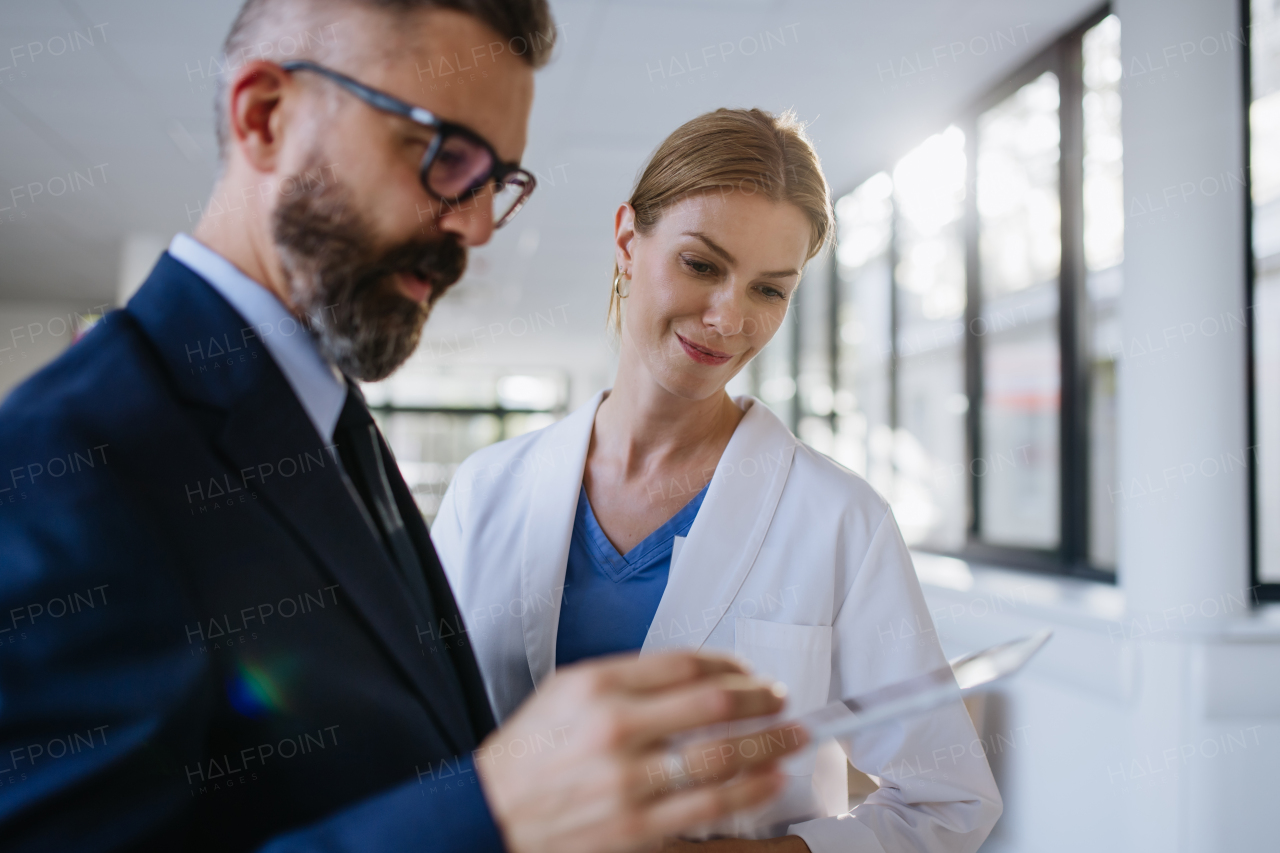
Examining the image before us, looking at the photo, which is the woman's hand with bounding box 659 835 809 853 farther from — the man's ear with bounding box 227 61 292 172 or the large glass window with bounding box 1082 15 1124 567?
the large glass window with bounding box 1082 15 1124 567

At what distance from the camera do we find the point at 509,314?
10.5 metres

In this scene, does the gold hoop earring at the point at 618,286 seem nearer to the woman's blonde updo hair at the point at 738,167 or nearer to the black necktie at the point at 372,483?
the woman's blonde updo hair at the point at 738,167

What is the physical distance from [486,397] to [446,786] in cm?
1440

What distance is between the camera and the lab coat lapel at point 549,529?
133 cm

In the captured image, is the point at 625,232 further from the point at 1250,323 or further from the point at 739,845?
the point at 1250,323

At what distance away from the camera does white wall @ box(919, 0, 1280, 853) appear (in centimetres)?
233

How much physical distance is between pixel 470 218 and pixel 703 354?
0.71 meters

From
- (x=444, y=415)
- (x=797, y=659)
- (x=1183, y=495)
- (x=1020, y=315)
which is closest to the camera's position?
(x=797, y=659)

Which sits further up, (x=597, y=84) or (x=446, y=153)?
(x=597, y=84)

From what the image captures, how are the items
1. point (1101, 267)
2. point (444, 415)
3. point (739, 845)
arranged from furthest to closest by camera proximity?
point (444, 415)
point (1101, 267)
point (739, 845)

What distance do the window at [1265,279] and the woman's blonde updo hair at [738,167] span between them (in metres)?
2.11

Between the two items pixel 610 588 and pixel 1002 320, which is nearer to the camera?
pixel 610 588

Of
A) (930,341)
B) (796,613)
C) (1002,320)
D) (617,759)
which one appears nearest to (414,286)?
(617,759)

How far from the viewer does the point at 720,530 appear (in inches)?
54.2
